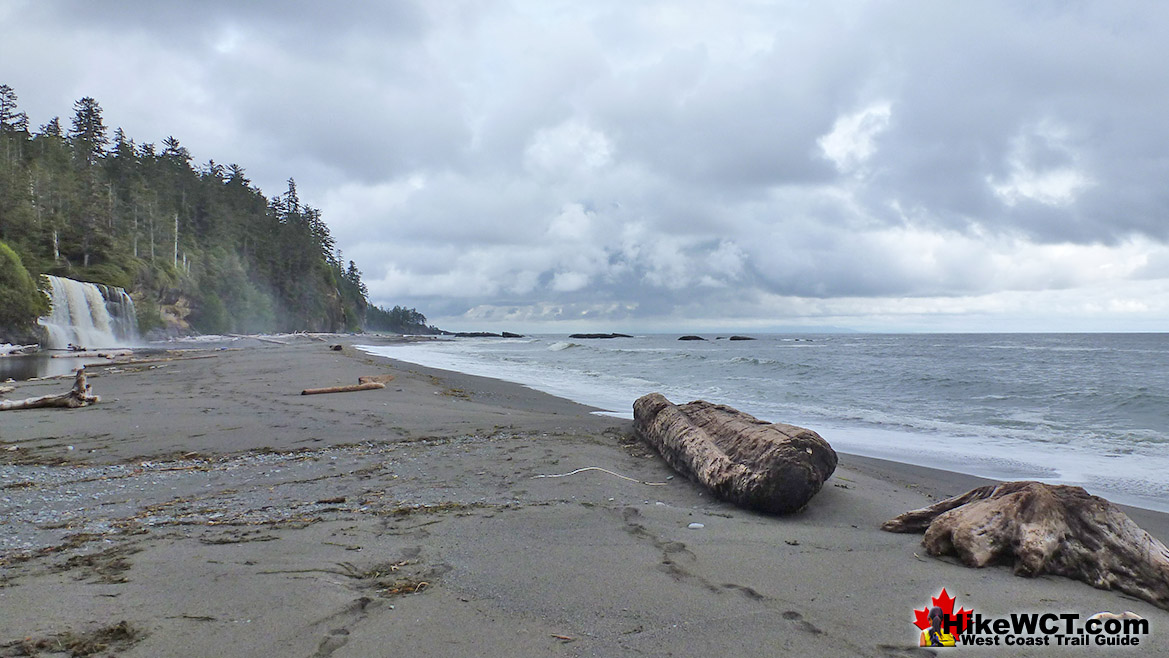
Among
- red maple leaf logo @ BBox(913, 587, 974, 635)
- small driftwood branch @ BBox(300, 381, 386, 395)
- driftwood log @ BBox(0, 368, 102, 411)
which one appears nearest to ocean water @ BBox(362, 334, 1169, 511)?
small driftwood branch @ BBox(300, 381, 386, 395)

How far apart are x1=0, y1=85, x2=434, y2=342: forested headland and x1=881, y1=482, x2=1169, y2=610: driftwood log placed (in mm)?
40677

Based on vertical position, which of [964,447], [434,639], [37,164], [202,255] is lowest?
[964,447]

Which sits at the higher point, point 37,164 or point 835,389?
point 37,164

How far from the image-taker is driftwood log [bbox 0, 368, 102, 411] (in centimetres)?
906

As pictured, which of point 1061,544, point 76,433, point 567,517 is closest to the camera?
point 1061,544

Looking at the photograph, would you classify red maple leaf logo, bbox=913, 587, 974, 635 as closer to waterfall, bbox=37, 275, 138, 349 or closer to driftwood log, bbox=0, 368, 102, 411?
driftwood log, bbox=0, 368, 102, 411

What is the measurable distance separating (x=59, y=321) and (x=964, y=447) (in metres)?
46.0

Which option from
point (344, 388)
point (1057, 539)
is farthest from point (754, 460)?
point (344, 388)

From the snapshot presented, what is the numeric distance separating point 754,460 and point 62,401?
1093 centimetres

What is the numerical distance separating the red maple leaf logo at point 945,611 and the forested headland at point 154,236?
4058cm

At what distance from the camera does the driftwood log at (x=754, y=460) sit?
14.9 feet

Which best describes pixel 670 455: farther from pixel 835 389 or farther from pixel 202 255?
pixel 202 255

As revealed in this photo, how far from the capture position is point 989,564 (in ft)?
11.1

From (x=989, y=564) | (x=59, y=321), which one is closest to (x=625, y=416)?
(x=989, y=564)
